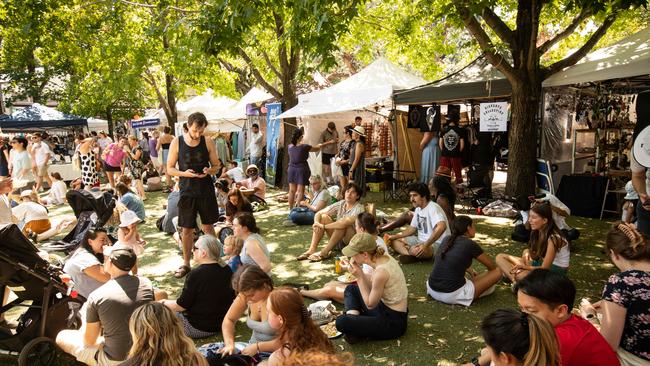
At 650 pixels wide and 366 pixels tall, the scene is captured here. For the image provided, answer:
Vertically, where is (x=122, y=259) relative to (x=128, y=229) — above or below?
above

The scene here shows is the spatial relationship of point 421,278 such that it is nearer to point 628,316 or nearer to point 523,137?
point 628,316

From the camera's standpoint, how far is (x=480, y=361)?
2871 millimetres

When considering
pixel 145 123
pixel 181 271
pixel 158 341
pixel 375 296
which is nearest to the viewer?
pixel 158 341

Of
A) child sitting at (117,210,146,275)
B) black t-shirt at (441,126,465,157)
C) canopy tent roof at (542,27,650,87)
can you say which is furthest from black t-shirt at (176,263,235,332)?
black t-shirt at (441,126,465,157)

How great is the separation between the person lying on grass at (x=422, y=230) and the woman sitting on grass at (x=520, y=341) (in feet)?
12.9

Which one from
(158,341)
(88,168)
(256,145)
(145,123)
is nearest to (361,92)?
(256,145)

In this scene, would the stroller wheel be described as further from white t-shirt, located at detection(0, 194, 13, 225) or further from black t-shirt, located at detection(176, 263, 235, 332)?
white t-shirt, located at detection(0, 194, 13, 225)

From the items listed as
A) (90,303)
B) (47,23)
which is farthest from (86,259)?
(47,23)

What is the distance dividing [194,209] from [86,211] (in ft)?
7.40

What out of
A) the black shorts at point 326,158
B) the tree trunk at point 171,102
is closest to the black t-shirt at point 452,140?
the black shorts at point 326,158

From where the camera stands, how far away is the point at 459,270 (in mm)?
4730

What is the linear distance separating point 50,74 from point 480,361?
89.1 feet

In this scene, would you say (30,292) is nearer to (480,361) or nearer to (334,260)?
(480,361)

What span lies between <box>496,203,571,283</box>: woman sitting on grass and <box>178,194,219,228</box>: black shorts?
3503 mm
